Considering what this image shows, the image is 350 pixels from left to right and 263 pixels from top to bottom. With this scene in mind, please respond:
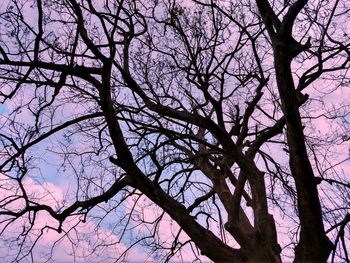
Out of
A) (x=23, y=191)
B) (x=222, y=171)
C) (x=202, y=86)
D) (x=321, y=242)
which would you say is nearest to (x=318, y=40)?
(x=202, y=86)

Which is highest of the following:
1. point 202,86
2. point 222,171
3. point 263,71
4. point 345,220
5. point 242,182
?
point 263,71

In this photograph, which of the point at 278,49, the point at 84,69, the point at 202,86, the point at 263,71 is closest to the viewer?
the point at 278,49

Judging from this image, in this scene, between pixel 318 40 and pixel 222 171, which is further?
pixel 222 171

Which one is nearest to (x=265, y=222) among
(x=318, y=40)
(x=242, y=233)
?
(x=242, y=233)

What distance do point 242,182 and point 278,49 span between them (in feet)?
5.76

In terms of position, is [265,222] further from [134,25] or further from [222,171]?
[134,25]

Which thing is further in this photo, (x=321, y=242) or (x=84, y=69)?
(x=84, y=69)

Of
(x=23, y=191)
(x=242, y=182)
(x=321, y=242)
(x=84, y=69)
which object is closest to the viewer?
(x=321, y=242)

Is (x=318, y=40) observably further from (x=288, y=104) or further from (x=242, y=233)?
(x=242, y=233)

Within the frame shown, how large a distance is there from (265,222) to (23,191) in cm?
316

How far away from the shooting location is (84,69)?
488cm

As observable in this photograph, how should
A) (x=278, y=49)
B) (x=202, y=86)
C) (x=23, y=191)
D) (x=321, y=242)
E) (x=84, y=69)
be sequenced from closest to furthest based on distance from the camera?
(x=321, y=242), (x=278, y=49), (x=84, y=69), (x=23, y=191), (x=202, y=86)

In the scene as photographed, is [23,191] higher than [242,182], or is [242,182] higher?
[23,191]

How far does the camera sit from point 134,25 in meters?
6.24
